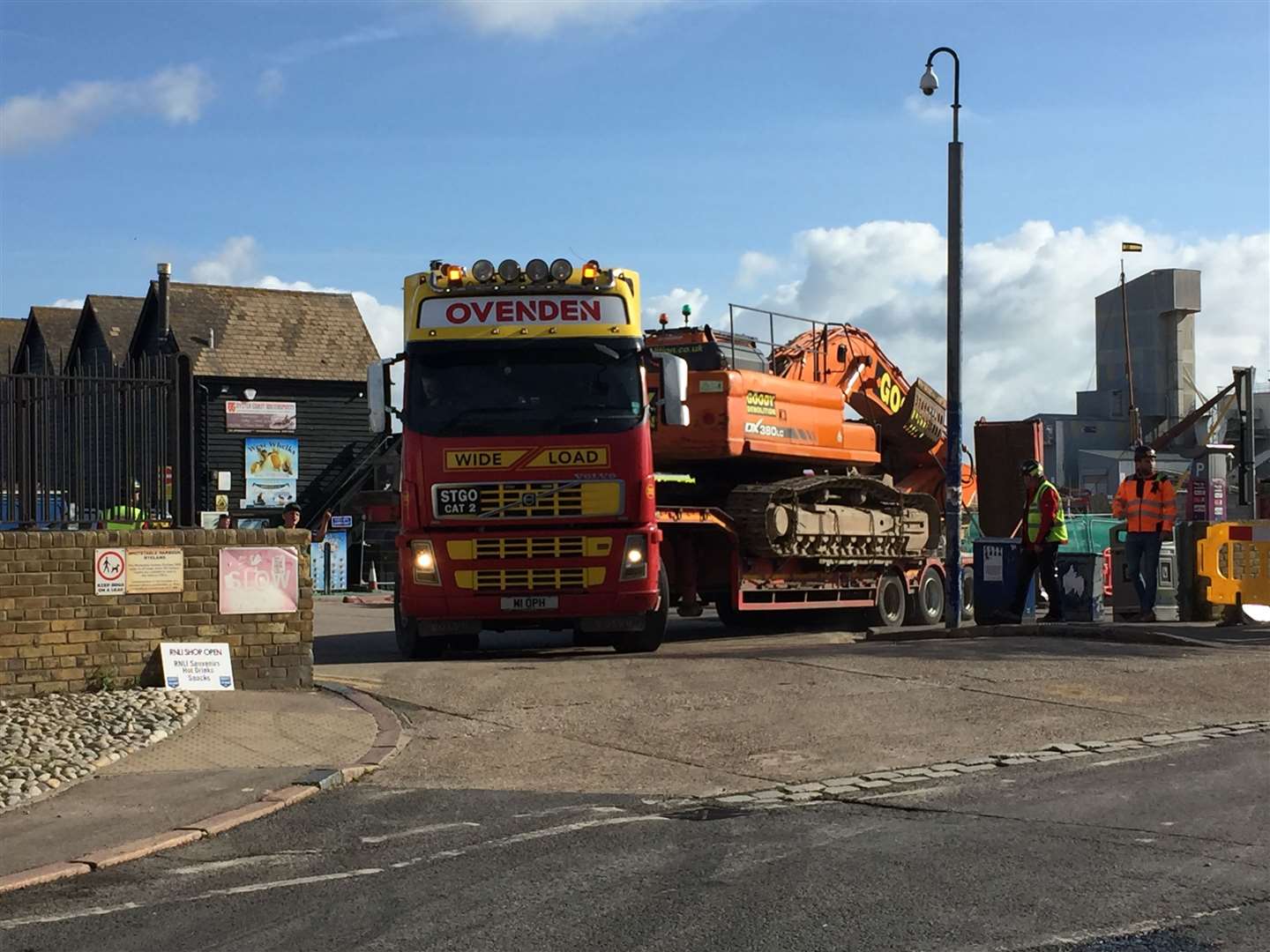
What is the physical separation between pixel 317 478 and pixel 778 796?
Answer: 1550 inches

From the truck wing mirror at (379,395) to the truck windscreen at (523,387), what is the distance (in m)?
0.21

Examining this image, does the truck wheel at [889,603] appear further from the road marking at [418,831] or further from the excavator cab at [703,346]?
the road marking at [418,831]

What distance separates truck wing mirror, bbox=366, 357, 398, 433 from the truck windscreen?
21cm

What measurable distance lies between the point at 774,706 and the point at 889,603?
33.6ft

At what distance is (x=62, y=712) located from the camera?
1102 cm

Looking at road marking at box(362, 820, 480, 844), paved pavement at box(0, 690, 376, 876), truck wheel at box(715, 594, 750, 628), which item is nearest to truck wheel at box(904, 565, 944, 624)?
truck wheel at box(715, 594, 750, 628)

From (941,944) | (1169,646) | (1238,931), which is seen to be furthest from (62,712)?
(1169,646)

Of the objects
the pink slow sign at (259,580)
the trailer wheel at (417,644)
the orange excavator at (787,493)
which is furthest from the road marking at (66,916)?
the orange excavator at (787,493)

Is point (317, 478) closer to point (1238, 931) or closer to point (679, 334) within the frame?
point (679, 334)

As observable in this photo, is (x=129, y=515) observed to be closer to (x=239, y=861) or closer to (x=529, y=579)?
(x=529, y=579)

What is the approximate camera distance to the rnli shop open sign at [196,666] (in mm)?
12164

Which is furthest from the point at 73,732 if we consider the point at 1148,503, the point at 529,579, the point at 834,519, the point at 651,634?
the point at 1148,503

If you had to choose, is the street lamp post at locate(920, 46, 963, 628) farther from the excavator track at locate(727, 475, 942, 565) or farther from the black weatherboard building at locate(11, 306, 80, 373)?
the black weatherboard building at locate(11, 306, 80, 373)

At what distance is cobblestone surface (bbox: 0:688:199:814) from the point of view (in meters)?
9.04
